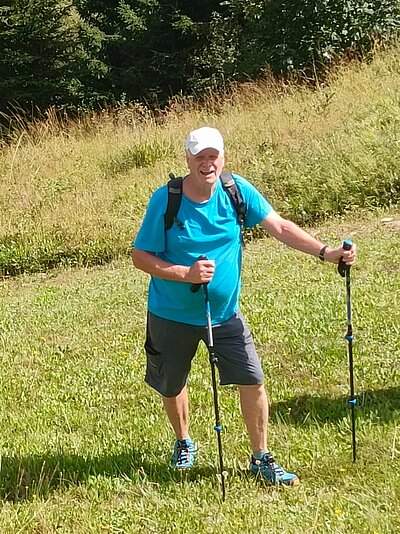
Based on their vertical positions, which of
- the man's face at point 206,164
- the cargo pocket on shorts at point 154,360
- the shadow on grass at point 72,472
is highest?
the man's face at point 206,164

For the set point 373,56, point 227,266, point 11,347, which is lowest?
point 11,347

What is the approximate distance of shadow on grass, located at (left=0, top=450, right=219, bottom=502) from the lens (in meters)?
4.18

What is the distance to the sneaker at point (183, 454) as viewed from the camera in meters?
4.26

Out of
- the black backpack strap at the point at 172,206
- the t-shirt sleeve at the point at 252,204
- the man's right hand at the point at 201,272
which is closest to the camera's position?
the man's right hand at the point at 201,272

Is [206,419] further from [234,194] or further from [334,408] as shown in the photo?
[234,194]

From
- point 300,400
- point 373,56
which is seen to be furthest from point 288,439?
point 373,56

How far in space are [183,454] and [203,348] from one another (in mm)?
1732

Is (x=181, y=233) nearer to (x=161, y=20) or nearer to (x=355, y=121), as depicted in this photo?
(x=355, y=121)

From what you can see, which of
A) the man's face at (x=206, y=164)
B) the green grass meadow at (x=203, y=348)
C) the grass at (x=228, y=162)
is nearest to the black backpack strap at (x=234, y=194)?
the man's face at (x=206, y=164)

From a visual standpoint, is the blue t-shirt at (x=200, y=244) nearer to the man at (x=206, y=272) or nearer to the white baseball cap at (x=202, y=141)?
the man at (x=206, y=272)

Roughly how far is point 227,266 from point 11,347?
3.47m

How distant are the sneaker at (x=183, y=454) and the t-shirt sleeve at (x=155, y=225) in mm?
1179

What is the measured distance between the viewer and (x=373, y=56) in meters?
13.8

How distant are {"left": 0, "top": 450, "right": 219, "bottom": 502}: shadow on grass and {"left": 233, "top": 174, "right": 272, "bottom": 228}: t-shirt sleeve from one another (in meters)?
1.38
